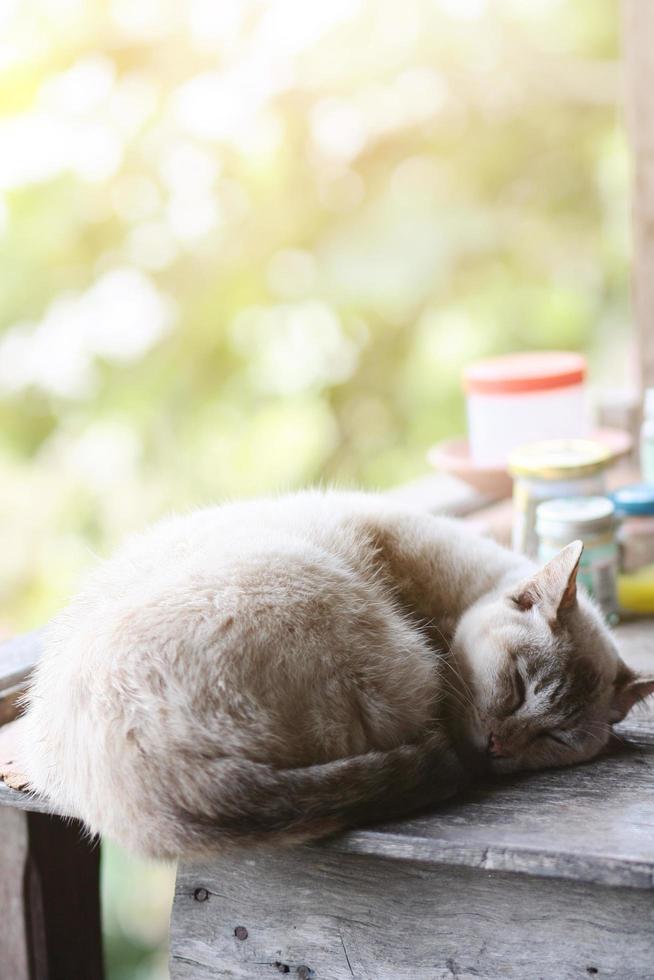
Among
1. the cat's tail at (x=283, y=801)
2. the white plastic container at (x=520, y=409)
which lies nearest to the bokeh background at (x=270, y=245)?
the white plastic container at (x=520, y=409)

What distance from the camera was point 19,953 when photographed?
1339 mm

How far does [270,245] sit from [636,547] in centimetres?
210

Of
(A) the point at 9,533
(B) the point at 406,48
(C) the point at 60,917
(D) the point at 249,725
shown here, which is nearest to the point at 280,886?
(D) the point at 249,725

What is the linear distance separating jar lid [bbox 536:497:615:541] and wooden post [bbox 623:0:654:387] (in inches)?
41.2

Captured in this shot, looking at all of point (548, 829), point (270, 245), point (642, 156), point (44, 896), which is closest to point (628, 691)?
point (548, 829)

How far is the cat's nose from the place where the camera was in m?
1.04

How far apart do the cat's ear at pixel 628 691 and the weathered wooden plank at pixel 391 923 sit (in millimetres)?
244

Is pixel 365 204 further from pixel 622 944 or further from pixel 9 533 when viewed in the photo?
pixel 622 944

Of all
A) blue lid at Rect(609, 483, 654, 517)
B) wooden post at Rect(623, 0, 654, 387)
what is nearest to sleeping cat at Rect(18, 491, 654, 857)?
blue lid at Rect(609, 483, 654, 517)

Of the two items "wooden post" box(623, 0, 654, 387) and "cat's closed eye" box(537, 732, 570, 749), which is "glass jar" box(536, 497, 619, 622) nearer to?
"cat's closed eye" box(537, 732, 570, 749)

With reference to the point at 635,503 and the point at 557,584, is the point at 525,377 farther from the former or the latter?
the point at 557,584

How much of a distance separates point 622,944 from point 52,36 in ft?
9.65

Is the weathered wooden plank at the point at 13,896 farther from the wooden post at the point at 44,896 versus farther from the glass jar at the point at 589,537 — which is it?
the glass jar at the point at 589,537

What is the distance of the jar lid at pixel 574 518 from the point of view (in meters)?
1.38
